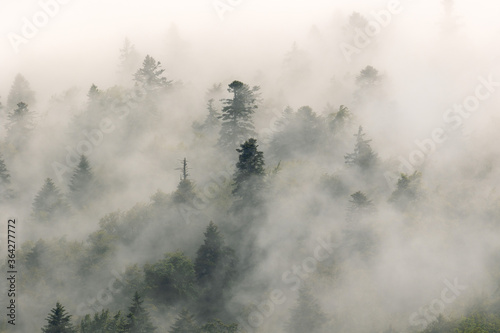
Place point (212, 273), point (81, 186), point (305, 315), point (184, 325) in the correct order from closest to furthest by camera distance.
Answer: point (184, 325), point (305, 315), point (212, 273), point (81, 186)

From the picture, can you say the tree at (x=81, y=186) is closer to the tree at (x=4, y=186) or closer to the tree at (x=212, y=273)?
the tree at (x=4, y=186)

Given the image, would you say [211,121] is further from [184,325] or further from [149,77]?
[184,325]

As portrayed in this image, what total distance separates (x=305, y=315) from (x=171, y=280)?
1467 centimetres

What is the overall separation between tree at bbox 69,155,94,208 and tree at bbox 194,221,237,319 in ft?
72.0

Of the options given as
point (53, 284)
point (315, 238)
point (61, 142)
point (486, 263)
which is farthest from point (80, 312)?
point (486, 263)

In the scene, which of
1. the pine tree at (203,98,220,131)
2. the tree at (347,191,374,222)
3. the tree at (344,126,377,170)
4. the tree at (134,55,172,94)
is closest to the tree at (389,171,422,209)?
the tree at (347,191,374,222)

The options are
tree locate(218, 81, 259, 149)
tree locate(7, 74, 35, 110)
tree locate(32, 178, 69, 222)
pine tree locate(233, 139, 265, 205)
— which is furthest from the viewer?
tree locate(7, 74, 35, 110)

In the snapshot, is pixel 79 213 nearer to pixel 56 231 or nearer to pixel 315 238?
pixel 56 231

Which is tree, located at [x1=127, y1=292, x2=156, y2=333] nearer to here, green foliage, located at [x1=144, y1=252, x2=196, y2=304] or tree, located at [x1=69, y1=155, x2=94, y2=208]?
green foliage, located at [x1=144, y1=252, x2=196, y2=304]

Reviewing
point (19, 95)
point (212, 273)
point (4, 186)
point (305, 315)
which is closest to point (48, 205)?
point (4, 186)

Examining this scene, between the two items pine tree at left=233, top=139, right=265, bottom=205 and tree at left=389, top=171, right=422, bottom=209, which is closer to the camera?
tree at left=389, top=171, right=422, bottom=209

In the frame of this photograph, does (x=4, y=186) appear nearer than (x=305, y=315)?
No

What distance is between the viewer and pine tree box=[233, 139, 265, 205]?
213ft

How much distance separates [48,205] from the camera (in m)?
74.1
